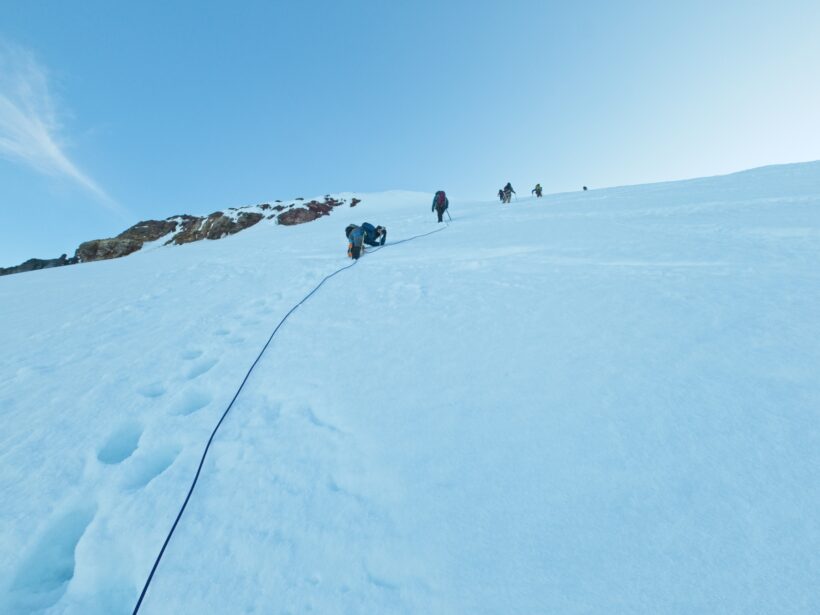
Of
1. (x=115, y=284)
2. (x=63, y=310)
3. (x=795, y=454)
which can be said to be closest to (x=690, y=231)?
(x=795, y=454)

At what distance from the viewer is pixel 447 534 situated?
1789 millimetres

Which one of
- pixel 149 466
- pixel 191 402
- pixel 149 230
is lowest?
pixel 149 466

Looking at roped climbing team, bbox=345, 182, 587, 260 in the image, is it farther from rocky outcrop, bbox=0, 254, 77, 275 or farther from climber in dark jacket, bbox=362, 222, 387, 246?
rocky outcrop, bbox=0, 254, 77, 275

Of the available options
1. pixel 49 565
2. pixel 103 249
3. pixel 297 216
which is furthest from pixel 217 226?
pixel 49 565

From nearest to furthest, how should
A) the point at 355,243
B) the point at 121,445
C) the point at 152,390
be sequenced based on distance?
the point at 121,445 < the point at 152,390 < the point at 355,243

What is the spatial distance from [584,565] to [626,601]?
18 centimetres

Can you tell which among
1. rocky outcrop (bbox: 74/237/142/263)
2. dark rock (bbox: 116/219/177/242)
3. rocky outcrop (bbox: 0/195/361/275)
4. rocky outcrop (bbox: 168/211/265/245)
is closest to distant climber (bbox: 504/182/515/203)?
rocky outcrop (bbox: 0/195/361/275)

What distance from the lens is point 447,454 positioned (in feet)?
7.28

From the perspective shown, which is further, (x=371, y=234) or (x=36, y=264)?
(x=36, y=264)

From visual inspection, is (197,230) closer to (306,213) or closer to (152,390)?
(306,213)

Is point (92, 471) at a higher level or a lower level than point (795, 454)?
higher

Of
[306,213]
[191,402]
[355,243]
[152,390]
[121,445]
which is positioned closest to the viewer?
[121,445]

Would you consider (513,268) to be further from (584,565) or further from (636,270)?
(584,565)

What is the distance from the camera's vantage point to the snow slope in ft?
5.24
